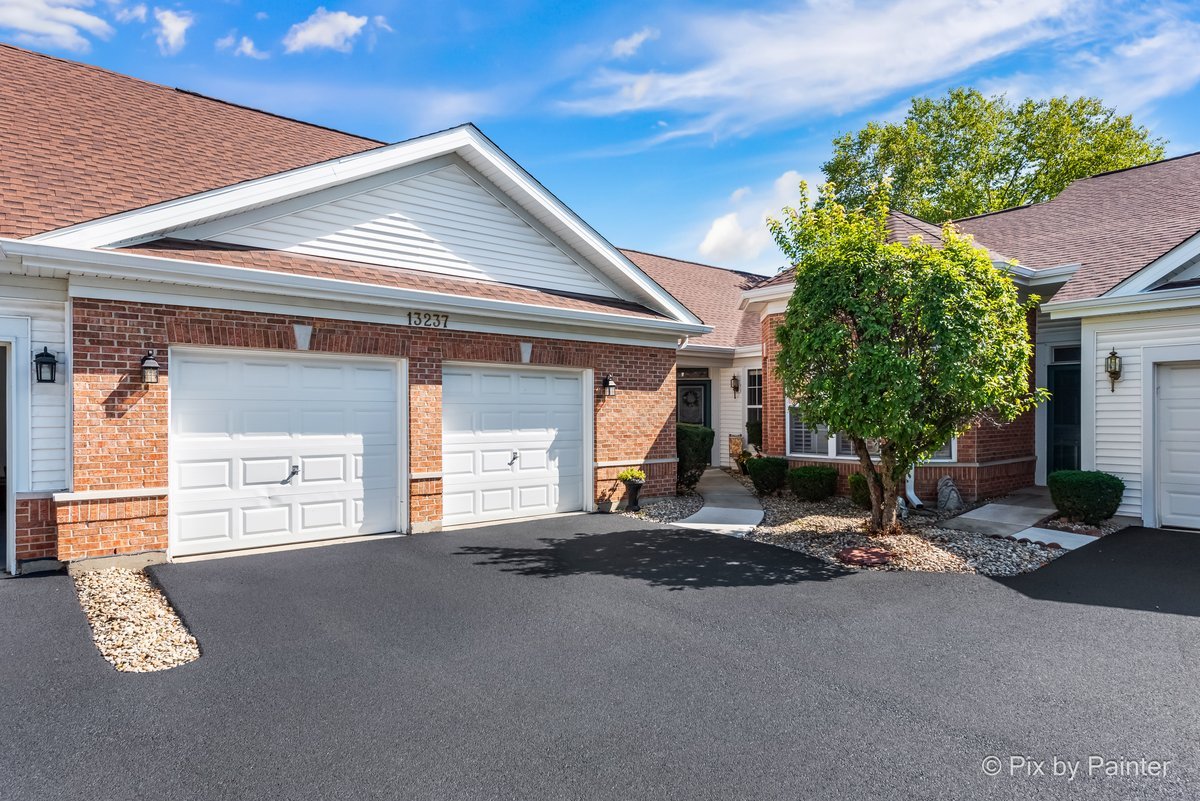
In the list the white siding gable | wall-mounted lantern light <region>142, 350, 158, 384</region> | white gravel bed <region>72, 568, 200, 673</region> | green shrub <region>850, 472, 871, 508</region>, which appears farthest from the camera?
green shrub <region>850, 472, 871, 508</region>

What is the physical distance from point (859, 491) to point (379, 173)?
8741 millimetres

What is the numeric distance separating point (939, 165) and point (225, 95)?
89.9ft

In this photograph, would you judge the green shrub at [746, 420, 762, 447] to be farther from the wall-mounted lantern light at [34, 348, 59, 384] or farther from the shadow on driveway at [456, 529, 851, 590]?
the wall-mounted lantern light at [34, 348, 59, 384]

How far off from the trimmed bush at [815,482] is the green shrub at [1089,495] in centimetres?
340

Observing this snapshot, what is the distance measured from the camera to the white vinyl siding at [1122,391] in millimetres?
9203

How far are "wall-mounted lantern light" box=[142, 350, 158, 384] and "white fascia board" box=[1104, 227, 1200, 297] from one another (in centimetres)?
1229

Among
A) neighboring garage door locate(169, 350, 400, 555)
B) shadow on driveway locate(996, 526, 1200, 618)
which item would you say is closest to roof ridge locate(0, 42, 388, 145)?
neighboring garage door locate(169, 350, 400, 555)

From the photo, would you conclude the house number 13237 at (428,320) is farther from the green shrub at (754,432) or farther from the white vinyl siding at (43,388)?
the green shrub at (754,432)

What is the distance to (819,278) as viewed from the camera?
8.06 meters

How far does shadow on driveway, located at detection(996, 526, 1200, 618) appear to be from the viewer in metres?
6.21

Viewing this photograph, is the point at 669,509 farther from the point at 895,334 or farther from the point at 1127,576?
the point at 1127,576

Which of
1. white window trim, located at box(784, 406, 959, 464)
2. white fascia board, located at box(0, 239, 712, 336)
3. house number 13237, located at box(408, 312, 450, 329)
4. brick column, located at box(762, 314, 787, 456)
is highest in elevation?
white fascia board, located at box(0, 239, 712, 336)

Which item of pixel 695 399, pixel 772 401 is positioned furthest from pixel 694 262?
pixel 772 401

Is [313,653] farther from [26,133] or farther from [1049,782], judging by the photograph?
[26,133]
